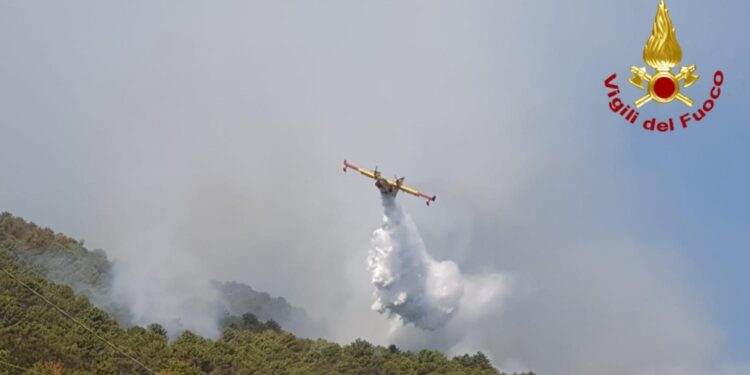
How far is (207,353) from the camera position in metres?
141

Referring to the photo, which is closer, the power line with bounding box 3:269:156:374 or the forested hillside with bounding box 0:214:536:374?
the forested hillside with bounding box 0:214:536:374

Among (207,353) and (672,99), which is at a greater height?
(672,99)

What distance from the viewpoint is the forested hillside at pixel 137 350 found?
381 ft

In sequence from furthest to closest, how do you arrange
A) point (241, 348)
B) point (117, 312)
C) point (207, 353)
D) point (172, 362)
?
point (117, 312), point (241, 348), point (207, 353), point (172, 362)

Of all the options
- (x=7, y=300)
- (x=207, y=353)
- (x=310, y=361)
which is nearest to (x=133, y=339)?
(x=207, y=353)

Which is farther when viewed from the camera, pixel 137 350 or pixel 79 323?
pixel 79 323

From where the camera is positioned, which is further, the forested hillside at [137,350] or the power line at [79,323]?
the power line at [79,323]

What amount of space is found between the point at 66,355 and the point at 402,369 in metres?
68.5

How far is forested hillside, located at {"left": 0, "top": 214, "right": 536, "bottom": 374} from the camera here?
381 ft

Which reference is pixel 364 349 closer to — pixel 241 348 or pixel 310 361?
pixel 310 361

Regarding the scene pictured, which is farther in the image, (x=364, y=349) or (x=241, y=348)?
(x=364, y=349)

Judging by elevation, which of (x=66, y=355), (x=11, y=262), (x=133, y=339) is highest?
(x=11, y=262)

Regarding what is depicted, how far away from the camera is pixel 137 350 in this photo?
5290 inches

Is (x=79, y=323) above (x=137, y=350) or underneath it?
above
